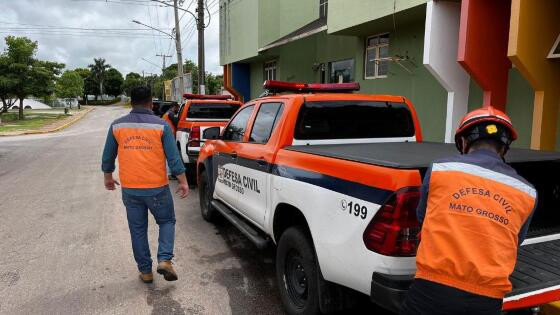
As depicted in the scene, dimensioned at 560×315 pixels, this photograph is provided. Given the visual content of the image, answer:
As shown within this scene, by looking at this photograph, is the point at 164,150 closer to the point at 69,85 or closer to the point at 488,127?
the point at 488,127

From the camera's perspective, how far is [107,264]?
15.9 ft

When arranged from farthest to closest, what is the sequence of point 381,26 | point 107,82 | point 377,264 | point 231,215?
point 107,82, point 381,26, point 231,215, point 377,264

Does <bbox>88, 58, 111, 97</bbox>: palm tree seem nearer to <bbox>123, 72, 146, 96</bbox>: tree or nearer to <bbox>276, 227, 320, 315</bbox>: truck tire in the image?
<bbox>123, 72, 146, 96</bbox>: tree

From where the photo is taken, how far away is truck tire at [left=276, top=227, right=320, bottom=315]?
3209mm

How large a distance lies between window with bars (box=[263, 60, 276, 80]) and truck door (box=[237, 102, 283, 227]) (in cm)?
1642

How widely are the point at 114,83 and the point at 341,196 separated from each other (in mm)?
111130

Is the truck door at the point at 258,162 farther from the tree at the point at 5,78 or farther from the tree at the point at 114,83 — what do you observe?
the tree at the point at 114,83

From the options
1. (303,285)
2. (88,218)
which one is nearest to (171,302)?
(303,285)

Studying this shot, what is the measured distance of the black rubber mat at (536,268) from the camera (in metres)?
2.48

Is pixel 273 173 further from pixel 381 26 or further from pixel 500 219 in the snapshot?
Answer: pixel 381 26

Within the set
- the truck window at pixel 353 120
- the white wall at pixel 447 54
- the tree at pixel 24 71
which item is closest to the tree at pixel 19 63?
the tree at pixel 24 71

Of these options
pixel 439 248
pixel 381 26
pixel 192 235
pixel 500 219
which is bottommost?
pixel 192 235

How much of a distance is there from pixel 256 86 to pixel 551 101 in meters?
17.5

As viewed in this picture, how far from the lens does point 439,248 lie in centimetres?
196
